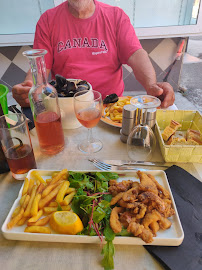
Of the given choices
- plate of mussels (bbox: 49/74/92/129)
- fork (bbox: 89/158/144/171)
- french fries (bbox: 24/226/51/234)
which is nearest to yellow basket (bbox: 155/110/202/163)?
fork (bbox: 89/158/144/171)

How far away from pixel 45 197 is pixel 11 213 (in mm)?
104

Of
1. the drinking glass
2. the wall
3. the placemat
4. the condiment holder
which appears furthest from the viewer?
the wall

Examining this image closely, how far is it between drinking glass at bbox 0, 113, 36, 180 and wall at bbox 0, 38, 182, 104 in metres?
2.09

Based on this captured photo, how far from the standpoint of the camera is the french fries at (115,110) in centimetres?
110

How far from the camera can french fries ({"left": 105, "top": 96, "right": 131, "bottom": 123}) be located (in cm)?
110

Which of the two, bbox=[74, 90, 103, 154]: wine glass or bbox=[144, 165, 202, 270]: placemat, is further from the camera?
bbox=[74, 90, 103, 154]: wine glass

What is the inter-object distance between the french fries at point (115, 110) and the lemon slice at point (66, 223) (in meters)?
0.60

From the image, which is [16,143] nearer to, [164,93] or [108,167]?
[108,167]

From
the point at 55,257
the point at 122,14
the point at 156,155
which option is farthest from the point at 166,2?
the point at 55,257

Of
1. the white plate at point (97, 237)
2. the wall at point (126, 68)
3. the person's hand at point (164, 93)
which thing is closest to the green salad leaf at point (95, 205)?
the white plate at point (97, 237)

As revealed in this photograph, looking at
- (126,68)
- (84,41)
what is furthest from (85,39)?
(126,68)

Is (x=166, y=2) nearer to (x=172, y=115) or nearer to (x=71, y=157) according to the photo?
(x=172, y=115)

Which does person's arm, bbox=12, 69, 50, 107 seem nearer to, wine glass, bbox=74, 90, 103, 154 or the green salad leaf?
wine glass, bbox=74, 90, 103, 154

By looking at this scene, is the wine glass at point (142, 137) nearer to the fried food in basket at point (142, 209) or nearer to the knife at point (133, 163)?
the knife at point (133, 163)
